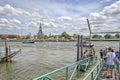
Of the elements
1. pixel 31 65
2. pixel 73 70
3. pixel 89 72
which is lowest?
pixel 31 65

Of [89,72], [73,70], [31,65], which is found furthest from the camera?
[31,65]

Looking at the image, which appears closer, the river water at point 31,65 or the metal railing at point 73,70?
the metal railing at point 73,70

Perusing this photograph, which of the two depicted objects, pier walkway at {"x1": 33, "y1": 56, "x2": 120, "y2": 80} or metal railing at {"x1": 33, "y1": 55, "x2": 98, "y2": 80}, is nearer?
metal railing at {"x1": 33, "y1": 55, "x2": 98, "y2": 80}

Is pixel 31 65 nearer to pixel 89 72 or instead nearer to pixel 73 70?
pixel 73 70

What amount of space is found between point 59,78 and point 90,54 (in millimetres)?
4502

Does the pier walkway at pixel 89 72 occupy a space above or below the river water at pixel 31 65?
above

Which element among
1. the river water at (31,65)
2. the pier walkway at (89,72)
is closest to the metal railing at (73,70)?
the pier walkway at (89,72)

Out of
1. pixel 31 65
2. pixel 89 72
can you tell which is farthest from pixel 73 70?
pixel 31 65

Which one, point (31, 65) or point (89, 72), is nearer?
point (89, 72)

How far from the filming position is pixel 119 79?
9.28m

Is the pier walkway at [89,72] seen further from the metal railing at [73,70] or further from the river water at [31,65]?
the river water at [31,65]

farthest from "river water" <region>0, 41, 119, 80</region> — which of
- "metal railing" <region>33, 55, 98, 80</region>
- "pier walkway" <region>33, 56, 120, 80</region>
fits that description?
"pier walkway" <region>33, 56, 120, 80</region>

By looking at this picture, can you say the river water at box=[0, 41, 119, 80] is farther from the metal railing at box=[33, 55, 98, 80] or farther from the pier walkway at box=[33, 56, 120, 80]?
the pier walkway at box=[33, 56, 120, 80]

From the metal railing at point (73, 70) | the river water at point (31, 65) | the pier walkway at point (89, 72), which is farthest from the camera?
the river water at point (31, 65)
